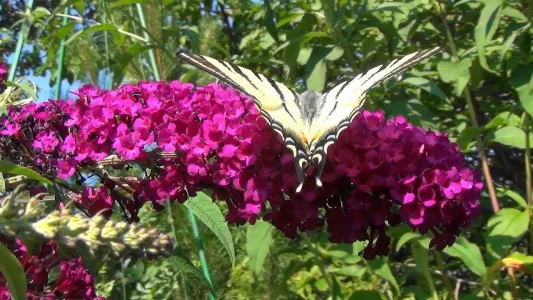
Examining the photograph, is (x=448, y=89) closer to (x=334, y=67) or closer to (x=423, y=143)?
(x=334, y=67)

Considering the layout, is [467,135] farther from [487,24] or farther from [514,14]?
[514,14]

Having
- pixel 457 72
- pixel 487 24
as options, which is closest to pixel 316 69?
pixel 457 72

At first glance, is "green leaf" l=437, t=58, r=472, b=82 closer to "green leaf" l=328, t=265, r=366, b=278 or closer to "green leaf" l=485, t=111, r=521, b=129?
"green leaf" l=485, t=111, r=521, b=129

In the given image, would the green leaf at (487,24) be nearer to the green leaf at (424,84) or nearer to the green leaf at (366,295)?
the green leaf at (424,84)

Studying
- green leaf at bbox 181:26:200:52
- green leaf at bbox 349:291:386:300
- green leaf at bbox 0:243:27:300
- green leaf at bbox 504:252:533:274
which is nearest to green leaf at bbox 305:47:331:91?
green leaf at bbox 181:26:200:52

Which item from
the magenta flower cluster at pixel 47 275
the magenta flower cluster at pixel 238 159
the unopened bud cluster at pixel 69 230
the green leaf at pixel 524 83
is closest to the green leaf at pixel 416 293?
the green leaf at pixel 524 83

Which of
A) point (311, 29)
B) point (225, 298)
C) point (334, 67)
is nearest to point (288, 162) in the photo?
point (225, 298)
